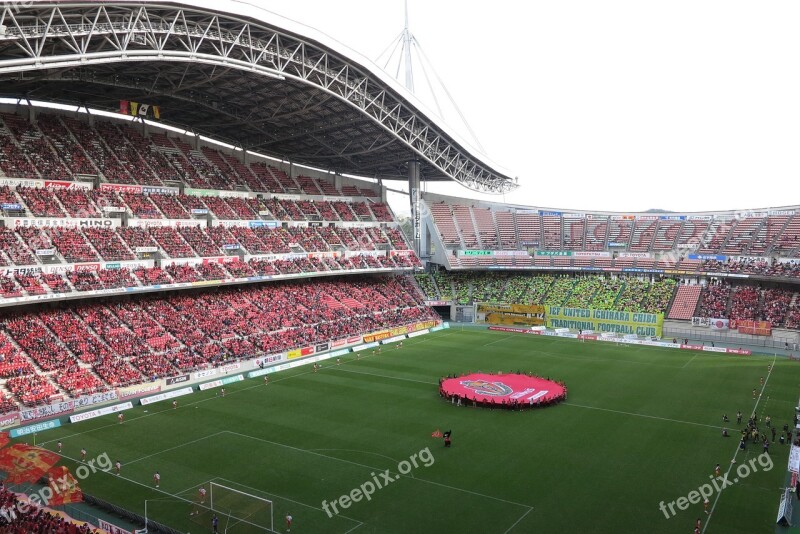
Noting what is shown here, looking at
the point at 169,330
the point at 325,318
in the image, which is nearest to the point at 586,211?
the point at 325,318

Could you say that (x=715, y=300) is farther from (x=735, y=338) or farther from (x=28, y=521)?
(x=28, y=521)

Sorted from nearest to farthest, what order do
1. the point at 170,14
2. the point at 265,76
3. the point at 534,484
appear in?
the point at 534,484
the point at 170,14
the point at 265,76

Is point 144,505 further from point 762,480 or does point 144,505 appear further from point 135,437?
point 762,480

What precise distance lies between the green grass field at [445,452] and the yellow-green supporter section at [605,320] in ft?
57.1

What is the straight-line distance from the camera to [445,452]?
29672mm

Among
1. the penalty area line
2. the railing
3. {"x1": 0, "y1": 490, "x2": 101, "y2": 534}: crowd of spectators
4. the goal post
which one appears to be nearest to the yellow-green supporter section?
the railing

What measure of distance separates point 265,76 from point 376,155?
25506 millimetres

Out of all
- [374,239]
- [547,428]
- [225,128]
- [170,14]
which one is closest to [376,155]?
[374,239]

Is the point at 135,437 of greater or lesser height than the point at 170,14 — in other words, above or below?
below

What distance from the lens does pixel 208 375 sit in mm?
44469

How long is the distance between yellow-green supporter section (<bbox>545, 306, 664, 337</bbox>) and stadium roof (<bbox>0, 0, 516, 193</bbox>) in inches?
762

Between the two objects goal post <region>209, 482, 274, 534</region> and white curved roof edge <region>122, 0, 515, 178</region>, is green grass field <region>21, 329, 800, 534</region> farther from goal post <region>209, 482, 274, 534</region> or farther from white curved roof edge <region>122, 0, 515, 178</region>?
white curved roof edge <region>122, 0, 515, 178</region>

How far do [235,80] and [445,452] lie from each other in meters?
37.2

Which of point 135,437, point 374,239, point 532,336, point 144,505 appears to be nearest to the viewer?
point 144,505
